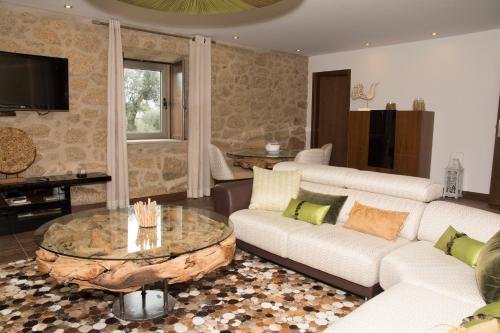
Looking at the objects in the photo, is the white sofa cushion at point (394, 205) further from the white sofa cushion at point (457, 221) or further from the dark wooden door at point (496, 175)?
the dark wooden door at point (496, 175)

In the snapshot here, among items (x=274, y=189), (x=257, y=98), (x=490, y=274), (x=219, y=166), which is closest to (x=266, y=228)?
(x=274, y=189)

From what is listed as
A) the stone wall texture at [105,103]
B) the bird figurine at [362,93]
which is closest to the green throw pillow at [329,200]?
the stone wall texture at [105,103]

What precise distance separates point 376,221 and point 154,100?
4.30 m

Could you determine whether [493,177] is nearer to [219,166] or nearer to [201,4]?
[219,166]

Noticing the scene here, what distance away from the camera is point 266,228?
10.0ft

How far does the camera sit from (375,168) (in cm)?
627

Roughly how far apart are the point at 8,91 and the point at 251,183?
2847mm

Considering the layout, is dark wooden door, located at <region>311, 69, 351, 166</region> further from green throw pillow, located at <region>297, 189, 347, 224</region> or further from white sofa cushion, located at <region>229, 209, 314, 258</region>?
white sofa cushion, located at <region>229, 209, 314, 258</region>

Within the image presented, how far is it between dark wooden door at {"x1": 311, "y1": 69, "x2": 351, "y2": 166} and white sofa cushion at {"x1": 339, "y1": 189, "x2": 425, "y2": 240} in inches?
169

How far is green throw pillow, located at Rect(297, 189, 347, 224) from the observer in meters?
3.13

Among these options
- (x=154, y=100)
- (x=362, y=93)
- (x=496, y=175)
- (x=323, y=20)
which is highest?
(x=323, y=20)

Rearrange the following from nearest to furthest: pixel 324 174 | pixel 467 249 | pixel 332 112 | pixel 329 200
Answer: pixel 467 249, pixel 329 200, pixel 324 174, pixel 332 112

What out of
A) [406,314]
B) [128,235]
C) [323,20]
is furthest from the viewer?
[323,20]

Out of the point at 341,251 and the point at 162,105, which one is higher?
the point at 162,105
